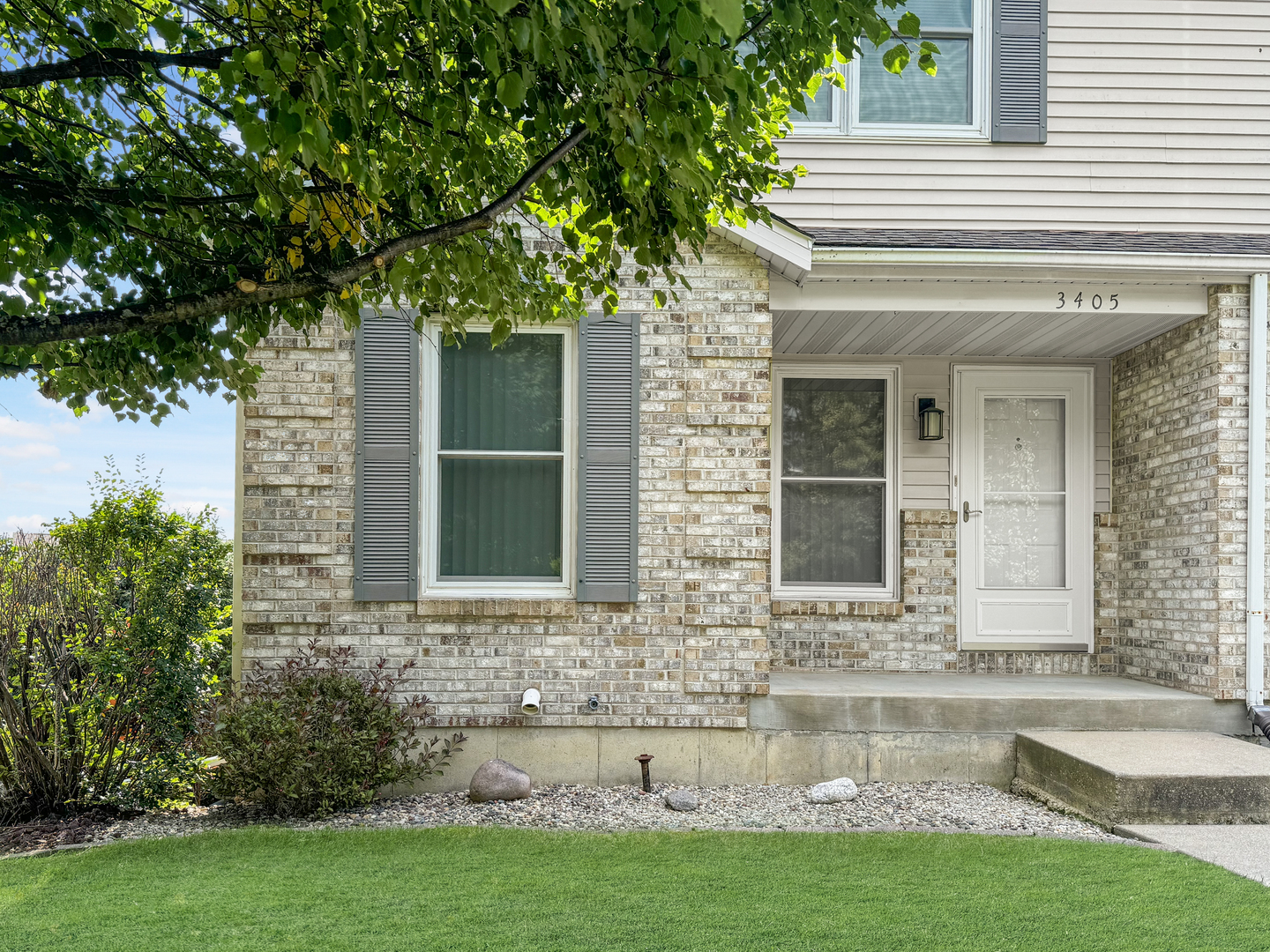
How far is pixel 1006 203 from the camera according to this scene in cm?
670

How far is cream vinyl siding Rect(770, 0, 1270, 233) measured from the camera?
6.67 m

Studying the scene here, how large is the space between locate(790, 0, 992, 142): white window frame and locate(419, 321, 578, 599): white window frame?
8.67 ft

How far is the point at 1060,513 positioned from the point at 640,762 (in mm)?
3961

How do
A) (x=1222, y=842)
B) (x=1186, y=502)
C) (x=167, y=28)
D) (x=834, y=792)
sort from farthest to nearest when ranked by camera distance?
1. (x=1186, y=502)
2. (x=834, y=792)
3. (x=1222, y=842)
4. (x=167, y=28)

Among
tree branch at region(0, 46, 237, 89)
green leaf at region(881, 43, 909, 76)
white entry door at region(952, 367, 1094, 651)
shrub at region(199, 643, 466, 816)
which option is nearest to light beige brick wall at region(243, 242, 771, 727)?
shrub at region(199, 643, 466, 816)

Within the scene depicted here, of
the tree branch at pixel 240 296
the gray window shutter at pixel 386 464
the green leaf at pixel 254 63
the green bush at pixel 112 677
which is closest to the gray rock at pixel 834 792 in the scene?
the gray window shutter at pixel 386 464

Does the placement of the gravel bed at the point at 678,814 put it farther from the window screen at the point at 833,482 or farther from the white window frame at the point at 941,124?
the white window frame at the point at 941,124

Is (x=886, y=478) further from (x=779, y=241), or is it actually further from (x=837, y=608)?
(x=779, y=241)

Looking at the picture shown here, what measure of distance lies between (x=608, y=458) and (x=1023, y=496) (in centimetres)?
359

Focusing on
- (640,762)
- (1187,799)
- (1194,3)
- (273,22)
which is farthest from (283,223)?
(1194,3)

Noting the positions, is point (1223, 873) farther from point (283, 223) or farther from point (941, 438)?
point (283, 223)

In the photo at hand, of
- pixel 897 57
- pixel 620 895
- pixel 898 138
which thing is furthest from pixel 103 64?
pixel 898 138

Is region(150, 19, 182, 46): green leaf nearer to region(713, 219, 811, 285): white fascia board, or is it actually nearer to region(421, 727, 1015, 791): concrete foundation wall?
region(713, 219, 811, 285): white fascia board

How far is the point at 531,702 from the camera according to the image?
541 centimetres
